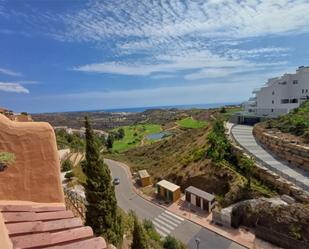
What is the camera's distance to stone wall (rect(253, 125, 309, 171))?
20969 millimetres

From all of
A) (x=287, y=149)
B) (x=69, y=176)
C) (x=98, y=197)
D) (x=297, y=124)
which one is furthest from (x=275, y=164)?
(x=69, y=176)

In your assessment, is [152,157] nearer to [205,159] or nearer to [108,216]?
[205,159]

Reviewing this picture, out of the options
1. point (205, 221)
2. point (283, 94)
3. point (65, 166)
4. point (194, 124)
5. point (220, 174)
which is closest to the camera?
point (205, 221)

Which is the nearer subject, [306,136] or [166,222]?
[166,222]

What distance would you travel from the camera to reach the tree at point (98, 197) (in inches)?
514

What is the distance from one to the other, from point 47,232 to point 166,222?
20.1 meters

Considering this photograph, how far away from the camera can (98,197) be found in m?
13.4

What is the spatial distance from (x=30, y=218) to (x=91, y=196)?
34.2 ft

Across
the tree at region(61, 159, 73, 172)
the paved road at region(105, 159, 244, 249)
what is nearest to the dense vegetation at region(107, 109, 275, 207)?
the paved road at region(105, 159, 244, 249)

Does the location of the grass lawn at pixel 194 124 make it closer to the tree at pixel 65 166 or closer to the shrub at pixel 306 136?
the shrub at pixel 306 136

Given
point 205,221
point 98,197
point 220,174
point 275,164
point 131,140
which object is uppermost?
point 98,197

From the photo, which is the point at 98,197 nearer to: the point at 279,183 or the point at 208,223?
the point at 208,223

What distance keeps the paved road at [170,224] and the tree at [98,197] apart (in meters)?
7.28

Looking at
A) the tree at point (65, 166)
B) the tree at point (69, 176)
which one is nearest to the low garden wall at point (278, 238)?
the tree at point (69, 176)
